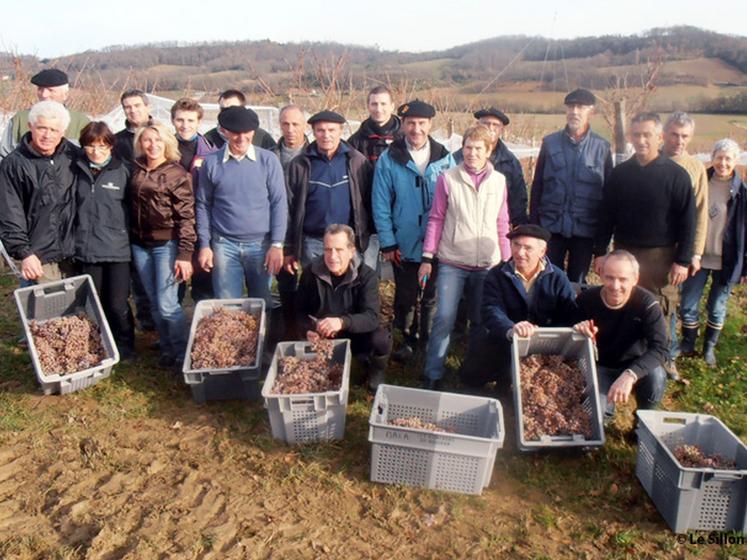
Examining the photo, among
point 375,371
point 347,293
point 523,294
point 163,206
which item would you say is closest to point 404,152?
point 347,293

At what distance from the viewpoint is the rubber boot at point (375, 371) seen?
196 inches

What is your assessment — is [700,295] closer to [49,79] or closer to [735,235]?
[735,235]

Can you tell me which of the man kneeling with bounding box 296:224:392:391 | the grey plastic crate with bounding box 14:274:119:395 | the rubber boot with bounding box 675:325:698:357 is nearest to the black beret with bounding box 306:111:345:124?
the man kneeling with bounding box 296:224:392:391

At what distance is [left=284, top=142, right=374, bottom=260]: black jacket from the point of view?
5195 mm

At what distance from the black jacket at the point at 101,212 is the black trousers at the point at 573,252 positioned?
363 centimetres

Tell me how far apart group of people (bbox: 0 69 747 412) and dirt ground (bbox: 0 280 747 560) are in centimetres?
84

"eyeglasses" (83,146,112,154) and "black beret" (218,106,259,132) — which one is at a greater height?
"black beret" (218,106,259,132)

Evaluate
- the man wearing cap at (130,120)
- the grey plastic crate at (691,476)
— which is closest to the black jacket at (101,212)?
the man wearing cap at (130,120)

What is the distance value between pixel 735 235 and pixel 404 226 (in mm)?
2910

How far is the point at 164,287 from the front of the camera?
5.03 metres

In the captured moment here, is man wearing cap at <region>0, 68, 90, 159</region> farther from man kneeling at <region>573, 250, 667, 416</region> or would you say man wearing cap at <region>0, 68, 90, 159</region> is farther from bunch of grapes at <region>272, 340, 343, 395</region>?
man kneeling at <region>573, 250, 667, 416</region>

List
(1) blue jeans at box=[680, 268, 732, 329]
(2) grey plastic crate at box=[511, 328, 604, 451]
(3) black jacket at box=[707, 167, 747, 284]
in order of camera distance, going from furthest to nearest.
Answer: (1) blue jeans at box=[680, 268, 732, 329]
(3) black jacket at box=[707, 167, 747, 284]
(2) grey plastic crate at box=[511, 328, 604, 451]

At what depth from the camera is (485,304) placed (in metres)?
4.55

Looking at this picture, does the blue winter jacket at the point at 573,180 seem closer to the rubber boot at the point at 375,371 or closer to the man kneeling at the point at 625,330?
the man kneeling at the point at 625,330
